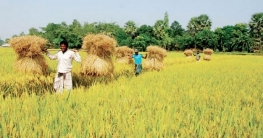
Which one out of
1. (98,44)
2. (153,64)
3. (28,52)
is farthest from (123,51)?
(28,52)

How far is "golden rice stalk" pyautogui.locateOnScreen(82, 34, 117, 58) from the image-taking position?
25.3 feet

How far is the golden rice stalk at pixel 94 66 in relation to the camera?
7.67 metres

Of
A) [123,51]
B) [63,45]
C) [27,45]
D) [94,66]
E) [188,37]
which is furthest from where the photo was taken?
[188,37]

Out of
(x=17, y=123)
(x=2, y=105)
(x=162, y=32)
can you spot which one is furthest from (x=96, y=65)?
(x=162, y=32)

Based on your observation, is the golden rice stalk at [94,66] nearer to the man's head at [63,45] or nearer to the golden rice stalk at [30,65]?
the golden rice stalk at [30,65]

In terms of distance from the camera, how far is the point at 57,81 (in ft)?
20.9

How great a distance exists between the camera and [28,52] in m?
7.59

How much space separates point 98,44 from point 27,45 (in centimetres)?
196

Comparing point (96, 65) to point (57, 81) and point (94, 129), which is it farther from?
point (94, 129)

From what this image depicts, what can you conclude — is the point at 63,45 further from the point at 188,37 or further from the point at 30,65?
the point at 188,37

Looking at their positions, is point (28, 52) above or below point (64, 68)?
above

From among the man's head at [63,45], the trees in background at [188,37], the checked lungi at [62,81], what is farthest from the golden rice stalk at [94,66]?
the trees in background at [188,37]

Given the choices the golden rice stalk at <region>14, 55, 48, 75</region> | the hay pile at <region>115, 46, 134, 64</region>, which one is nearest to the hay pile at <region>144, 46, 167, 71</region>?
the hay pile at <region>115, 46, 134, 64</region>

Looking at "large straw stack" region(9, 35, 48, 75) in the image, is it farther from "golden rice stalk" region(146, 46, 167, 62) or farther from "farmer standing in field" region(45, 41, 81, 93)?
"golden rice stalk" region(146, 46, 167, 62)
